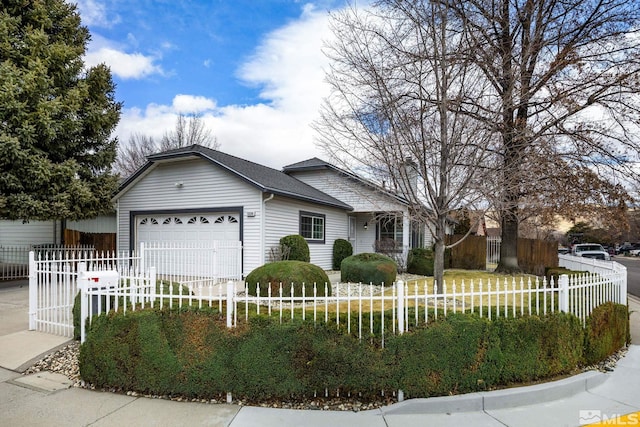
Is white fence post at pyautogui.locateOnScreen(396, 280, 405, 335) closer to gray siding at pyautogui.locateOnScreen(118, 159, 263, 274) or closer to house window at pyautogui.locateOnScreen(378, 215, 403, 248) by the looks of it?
gray siding at pyautogui.locateOnScreen(118, 159, 263, 274)

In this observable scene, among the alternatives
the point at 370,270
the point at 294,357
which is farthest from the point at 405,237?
the point at 294,357

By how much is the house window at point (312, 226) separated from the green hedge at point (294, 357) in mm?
10360

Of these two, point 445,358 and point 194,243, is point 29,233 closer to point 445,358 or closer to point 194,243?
point 194,243

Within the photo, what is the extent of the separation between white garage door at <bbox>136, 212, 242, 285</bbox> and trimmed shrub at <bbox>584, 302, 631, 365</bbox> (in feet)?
29.1

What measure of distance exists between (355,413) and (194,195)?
36.4 ft

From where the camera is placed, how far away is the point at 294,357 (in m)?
3.86

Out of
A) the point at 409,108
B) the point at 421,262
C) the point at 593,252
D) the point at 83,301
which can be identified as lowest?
the point at 593,252

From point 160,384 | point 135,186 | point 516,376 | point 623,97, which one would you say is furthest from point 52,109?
point 623,97

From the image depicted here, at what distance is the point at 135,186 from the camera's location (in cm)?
1446

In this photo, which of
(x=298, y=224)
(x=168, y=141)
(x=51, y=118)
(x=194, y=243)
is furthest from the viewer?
(x=168, y=141)

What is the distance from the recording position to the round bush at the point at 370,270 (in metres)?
11.2

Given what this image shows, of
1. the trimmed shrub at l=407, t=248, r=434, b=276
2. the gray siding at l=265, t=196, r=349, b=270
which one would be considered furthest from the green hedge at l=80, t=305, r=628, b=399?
the trimmed shrub at l=407, t=248, r=434, b=276

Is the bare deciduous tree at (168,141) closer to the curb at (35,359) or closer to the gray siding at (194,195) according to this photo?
the gray siding at (194,195)

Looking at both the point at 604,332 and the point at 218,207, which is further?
the point at 218,207
